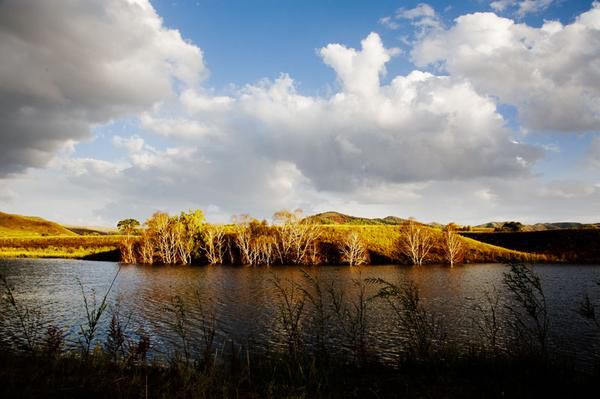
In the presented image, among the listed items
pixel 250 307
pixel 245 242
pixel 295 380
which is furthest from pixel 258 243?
pixel 295 380

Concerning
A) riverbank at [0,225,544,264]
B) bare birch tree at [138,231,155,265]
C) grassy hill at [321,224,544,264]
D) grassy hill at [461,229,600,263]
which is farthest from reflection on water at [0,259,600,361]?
bare birch tree at [138,231,155,265]

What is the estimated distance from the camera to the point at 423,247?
92750 mm

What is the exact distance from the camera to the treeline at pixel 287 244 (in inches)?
3698

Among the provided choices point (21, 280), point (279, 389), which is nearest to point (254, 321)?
point (279, 389)

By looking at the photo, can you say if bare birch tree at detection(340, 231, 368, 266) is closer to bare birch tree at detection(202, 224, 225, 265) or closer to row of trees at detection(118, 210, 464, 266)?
row of trees at detection(118, 210, 464, 266)

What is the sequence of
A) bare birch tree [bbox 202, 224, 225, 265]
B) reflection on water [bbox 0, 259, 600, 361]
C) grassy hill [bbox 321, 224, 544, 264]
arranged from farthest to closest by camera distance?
bare birch tree [bbox 202, 224, 225, 265]
grassy hill [bbox 321, 224, 544, 264]
reflection on water [bbox 0, 259, 600, 361]

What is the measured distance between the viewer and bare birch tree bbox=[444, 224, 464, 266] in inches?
3593

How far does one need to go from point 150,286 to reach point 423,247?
6864 cm

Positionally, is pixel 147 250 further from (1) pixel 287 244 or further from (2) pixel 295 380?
(2) pixel 295 380

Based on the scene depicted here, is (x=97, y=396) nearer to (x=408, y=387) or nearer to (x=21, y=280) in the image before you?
(x=408, y=387)

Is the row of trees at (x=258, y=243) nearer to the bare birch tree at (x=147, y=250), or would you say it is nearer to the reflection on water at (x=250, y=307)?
the bare birch tree at (x=147, y=250)

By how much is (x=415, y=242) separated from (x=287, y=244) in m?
34.1

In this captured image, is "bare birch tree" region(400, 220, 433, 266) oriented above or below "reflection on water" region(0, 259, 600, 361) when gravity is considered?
above

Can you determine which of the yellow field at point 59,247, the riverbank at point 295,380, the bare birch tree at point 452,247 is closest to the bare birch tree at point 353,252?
the bare birch tree at point 452,247
